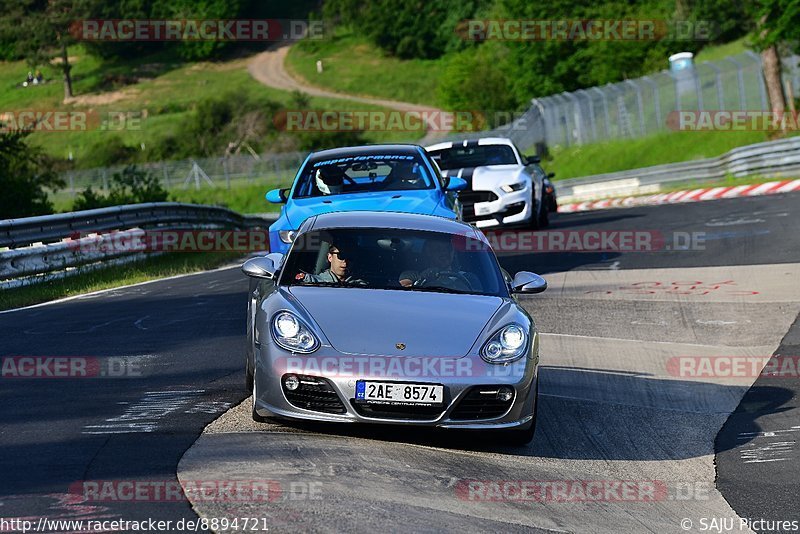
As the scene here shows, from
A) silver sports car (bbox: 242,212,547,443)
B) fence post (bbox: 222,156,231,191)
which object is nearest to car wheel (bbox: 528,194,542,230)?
silver sports car (bbox: 242,212,547,443)

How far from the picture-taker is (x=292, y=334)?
7.46 metres

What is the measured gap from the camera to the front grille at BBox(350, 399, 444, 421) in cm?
714

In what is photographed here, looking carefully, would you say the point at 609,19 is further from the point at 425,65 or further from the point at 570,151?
the point at 425,65

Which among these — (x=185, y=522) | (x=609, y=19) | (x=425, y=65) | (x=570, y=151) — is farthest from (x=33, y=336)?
(x=425, y=65)

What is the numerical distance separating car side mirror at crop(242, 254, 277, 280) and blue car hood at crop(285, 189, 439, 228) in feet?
14.9

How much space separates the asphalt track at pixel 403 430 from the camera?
6016mm

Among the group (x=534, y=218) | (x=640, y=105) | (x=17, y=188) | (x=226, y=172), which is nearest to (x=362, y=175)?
(x=534, y=218)

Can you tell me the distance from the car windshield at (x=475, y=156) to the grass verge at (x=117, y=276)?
4461 mm

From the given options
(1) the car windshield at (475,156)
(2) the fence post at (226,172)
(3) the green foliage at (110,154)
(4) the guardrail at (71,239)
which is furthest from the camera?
(3) the green foliage at (110,154)

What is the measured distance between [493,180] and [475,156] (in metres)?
1.35

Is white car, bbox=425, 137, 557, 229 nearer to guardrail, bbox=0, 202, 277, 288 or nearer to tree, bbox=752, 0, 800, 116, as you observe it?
guardrail, bbox=0, 202, 277, 288

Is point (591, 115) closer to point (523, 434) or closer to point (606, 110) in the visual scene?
point (606, 110)
